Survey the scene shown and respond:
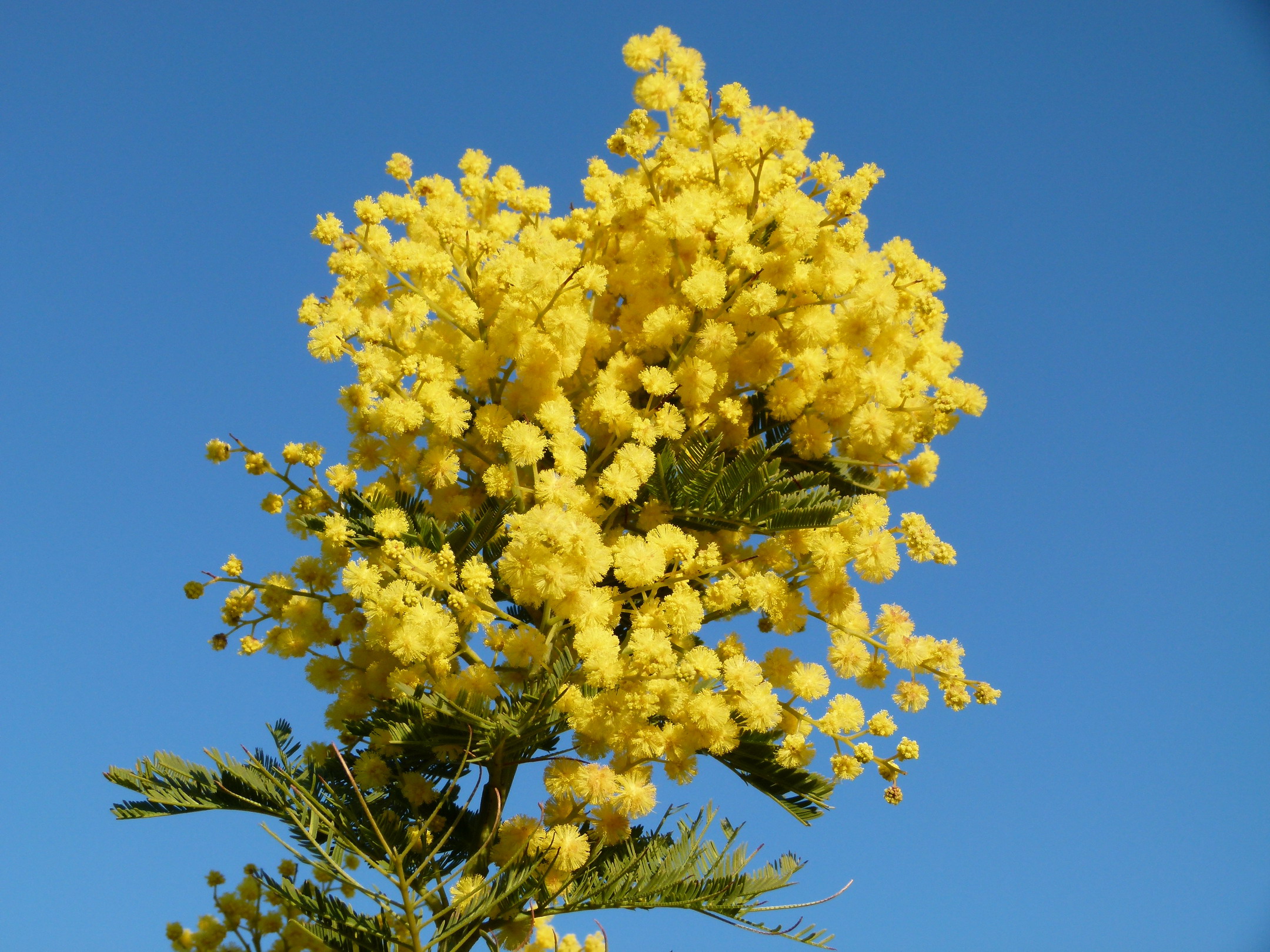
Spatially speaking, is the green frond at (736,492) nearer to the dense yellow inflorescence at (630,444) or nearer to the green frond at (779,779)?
the dense yellow inflorescence at (630,444)

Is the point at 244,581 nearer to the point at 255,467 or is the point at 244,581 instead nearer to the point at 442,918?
the point at 255,467

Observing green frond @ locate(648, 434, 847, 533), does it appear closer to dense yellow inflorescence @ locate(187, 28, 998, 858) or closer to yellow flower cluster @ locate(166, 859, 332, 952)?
dense yellow inflorescence @ locate(187, 28, 998, 858)

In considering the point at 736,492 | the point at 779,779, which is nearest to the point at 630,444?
the point at 736,492

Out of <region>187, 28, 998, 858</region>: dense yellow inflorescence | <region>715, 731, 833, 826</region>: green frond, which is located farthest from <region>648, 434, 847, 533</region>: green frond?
<region>715, 731, 833, 826</region>: green frond

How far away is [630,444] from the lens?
16.4 feet

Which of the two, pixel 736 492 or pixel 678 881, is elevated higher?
pixel 736 492

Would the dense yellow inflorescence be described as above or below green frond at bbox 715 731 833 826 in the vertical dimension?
above

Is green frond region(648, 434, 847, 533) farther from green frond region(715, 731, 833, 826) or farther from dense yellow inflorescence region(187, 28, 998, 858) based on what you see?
green frond region(715, 731, 833, 826)

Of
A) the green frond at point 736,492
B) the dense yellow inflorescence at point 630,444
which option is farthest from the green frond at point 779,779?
the green frond at point 736,492

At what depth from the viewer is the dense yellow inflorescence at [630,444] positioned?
4.75 meters

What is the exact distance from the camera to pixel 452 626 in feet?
15.2

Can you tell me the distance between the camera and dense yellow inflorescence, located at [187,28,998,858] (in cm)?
475

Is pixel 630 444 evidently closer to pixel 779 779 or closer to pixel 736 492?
pixel 736 492

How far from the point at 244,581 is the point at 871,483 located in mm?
3384
